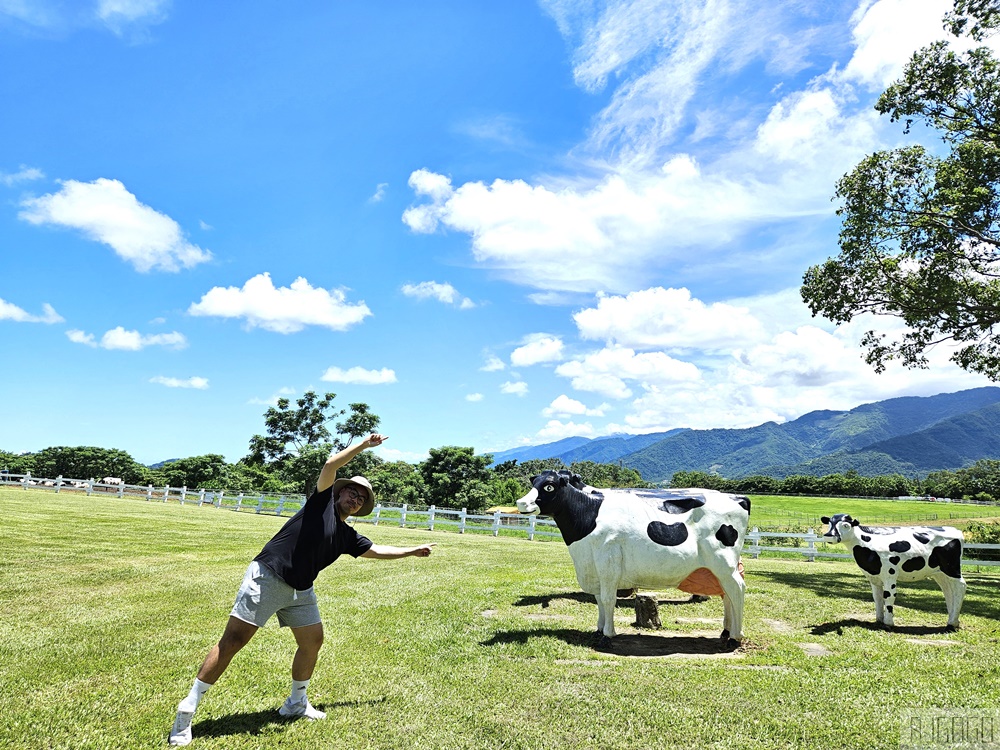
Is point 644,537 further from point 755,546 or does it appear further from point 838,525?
point 755,546

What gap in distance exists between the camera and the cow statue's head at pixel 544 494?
7.36m

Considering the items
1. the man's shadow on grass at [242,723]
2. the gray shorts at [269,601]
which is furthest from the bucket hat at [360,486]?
the man's shadow on grass at [242,723]

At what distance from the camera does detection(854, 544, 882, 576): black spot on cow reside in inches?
326

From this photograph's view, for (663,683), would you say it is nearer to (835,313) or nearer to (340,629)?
(340,629)

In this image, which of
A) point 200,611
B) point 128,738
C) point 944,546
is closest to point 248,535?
point 200,611

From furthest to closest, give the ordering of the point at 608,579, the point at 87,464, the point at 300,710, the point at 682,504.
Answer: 1. the point at 87,464
2. the point at 682,504
3. the point at 608,579
4. the point at 300,710

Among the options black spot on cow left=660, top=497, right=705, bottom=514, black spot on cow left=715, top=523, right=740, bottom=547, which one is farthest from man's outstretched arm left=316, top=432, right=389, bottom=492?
black spot on cow left=715, top=523, right=740, bottom=547

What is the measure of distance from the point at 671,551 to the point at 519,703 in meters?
2.92

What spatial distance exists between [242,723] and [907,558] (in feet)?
28.5

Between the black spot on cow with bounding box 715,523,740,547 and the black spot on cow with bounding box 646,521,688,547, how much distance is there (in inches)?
18.0

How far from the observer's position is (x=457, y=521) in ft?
90.9

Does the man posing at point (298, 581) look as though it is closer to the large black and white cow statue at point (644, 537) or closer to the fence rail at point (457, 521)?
the fence rail at point (457, 521)

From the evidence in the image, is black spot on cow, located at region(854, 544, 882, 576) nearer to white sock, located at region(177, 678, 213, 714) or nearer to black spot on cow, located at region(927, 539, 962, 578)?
black spot on cow, located at region(927, 539, 962, 578)

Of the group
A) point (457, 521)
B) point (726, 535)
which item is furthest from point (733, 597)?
point (457, 521)
